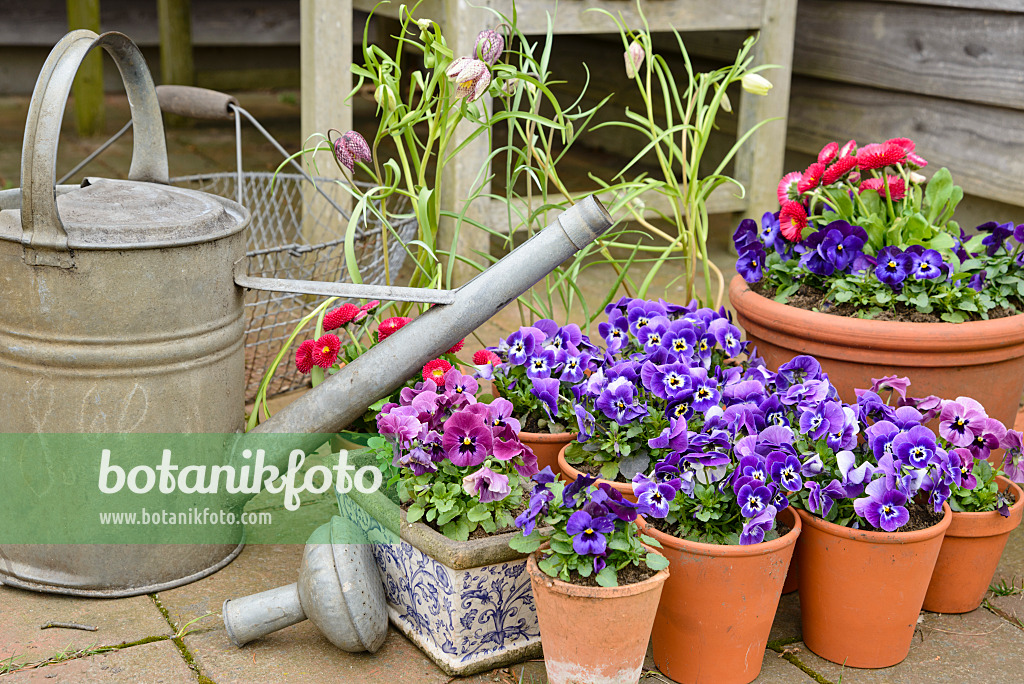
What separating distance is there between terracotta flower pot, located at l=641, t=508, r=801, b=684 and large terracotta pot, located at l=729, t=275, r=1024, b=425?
0.44 meters

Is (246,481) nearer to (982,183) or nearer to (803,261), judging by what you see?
(803,261)

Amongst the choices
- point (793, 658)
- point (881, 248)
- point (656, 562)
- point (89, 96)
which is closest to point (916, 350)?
point (881, 248)

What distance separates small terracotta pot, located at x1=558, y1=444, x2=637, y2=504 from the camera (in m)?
1.49

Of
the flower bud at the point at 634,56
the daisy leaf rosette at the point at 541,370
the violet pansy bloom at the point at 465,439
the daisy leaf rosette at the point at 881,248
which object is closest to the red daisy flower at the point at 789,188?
the daisy leaf rosette at the point at 881,248

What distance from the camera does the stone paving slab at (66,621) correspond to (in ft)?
4.92

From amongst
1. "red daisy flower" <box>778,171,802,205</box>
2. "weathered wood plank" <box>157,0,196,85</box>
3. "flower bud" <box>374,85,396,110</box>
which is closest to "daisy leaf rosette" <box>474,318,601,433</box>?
"flower bud" <box>374,85,396,110</box>

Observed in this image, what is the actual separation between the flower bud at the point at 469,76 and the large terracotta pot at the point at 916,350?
683 millimetres

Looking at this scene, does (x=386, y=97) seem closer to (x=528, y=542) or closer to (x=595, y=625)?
(x=528, y=542)

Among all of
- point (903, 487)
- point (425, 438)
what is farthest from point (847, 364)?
A: point (425, 438)

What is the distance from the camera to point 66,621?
1.57m

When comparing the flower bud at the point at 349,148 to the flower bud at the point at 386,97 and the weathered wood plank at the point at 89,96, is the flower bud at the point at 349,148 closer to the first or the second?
the flower bud at the point at 386,97

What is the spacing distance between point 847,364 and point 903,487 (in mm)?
390

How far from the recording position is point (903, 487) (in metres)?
1.43

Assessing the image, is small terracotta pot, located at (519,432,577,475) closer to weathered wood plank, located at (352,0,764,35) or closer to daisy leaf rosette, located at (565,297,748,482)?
daisy leaf rosette, located at (565,297,748,482)
